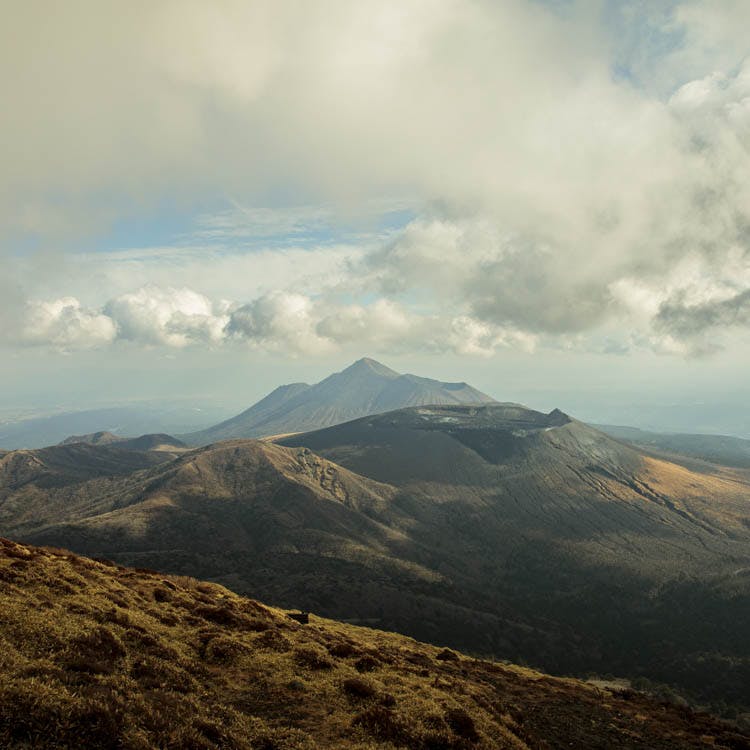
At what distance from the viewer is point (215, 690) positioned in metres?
27.5

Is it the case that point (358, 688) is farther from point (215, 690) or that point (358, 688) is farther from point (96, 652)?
point (96, 652)

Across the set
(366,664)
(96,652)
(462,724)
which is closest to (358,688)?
(462,724)

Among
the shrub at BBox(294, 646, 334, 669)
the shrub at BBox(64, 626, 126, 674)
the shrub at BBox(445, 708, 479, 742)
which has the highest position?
the shrub at BBox(64, 626, 126, 674)

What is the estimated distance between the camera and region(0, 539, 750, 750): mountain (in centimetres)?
1964

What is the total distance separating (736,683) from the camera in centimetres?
15200

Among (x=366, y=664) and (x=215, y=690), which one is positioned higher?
(x=215, y=690)

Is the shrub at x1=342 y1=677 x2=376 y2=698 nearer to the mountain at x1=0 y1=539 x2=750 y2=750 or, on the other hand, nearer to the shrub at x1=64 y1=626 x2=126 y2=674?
the mountain at x1=0 y1=539 x2=750 y2=750

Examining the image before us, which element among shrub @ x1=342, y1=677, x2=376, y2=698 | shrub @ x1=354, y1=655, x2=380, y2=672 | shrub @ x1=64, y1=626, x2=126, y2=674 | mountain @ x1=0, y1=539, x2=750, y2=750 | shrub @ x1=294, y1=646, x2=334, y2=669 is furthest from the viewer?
shrub @ x1=354, y1=655, x2=380, y2=672

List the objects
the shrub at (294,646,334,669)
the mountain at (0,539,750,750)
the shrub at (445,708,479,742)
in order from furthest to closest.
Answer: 1. the shrub at (294,646,334,669)
2. the shrub at (445,708,479,742)
3. the mountain at (0,539,750,750)

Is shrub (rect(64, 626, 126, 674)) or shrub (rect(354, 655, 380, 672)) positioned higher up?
shrub (rect(64, 626, 126, 674))

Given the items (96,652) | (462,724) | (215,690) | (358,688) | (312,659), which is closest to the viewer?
(96,652)

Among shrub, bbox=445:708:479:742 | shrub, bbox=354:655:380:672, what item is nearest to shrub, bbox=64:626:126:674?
shrub, bbox=354:655:380:672

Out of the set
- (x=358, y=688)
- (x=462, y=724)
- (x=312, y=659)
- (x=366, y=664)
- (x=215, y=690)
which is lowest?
(x=366, y=664)

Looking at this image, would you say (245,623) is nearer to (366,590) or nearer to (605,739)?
(605,739)
